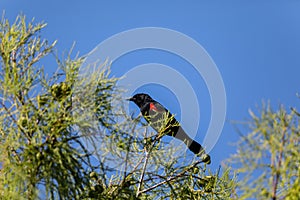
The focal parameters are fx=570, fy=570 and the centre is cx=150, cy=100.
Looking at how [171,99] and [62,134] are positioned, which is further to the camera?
[171,99]

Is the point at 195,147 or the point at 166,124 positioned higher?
the point at 195,147

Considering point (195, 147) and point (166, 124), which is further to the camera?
point (195, 147)

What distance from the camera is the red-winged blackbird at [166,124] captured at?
1351 mm

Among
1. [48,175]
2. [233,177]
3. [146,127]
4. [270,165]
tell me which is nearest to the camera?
[270,165]

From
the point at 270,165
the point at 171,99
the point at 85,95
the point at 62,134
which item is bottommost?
the point at 270,165

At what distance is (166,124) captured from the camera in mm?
1368

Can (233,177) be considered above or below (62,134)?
above

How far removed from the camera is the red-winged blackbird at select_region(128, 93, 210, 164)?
4.43ft

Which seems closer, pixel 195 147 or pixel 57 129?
pixel 57 129

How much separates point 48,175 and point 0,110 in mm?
174

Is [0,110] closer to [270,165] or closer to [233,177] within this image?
[270,165]

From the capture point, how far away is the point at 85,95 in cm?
108

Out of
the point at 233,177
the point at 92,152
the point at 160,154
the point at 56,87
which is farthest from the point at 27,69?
the point at 233,177

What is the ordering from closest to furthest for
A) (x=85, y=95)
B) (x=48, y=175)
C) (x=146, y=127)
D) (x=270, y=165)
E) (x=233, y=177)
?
(x=270, y=165), (x=48, y=175), (x=85, y=95), (x=146, y=127), (x=233, y=177)
